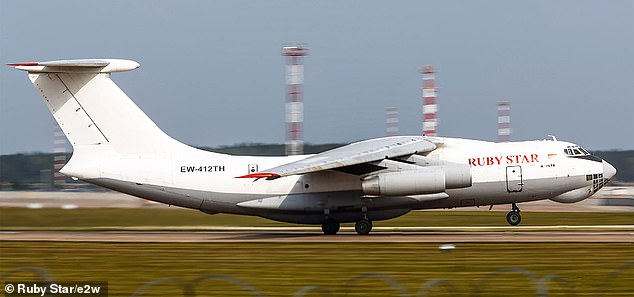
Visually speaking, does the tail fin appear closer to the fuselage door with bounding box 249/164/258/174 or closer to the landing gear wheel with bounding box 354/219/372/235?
the fuselage door with bounding box 249/164/258/174

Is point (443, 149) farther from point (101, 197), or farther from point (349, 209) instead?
point (101, 197)

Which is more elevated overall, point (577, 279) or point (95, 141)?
point (95, 141)

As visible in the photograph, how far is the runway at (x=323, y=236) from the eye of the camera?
23391 millimetres

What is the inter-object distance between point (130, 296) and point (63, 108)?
40.8 feet

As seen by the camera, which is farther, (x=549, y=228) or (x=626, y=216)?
(x=626, y=216)

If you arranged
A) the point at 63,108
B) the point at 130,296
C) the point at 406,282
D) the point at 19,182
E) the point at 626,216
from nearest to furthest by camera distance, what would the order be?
the point at 130,296
the point at 406,282
the point at 63,108
the point at 626,216
the point at 19,182

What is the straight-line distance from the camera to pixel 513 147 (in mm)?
25812

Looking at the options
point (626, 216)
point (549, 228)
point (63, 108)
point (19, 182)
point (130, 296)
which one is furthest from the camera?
point (19, 182)

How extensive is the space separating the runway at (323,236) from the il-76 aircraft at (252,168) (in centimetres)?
78

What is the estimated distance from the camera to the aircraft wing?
929 inches

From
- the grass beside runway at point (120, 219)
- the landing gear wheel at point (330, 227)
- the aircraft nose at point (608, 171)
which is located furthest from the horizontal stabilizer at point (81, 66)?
the aircraft nose at point (608, 171)

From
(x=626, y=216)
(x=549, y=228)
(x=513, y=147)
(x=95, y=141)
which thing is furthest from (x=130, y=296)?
(x=626, y=216)

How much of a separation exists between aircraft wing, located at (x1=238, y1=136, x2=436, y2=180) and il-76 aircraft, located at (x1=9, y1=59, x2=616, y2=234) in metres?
0.07

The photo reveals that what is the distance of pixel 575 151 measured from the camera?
26328mm
